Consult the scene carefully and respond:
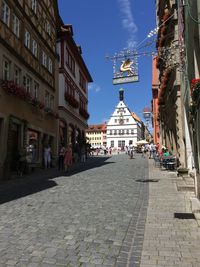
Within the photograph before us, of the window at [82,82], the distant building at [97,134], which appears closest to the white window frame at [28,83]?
the window at [82,82]

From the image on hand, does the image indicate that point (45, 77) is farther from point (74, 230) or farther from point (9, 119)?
point (74, 230)

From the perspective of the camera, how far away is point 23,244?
5.98 m

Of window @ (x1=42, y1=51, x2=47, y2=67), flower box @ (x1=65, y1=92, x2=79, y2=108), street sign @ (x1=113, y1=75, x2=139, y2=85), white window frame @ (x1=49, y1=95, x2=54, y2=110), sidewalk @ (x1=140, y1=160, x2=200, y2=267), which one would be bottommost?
sidewalk @ (x1=140, y1=160, x2=200, y2=267)

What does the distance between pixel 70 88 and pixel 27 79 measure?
497 inches

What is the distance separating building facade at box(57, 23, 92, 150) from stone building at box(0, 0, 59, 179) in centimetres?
201

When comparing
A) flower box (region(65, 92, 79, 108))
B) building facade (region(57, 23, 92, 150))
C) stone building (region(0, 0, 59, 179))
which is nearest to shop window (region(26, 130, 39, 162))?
stone building (region(0, 0, 59, 179))

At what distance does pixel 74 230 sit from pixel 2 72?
12831 millimetres

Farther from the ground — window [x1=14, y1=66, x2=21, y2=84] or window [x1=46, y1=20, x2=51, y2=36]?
window [x1=46, y1=20, x2=51, y2=36]

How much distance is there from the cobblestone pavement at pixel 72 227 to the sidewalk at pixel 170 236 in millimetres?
192

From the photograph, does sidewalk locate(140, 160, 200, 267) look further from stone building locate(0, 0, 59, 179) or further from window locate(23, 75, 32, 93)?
window locate(23, 75, 32, 93)

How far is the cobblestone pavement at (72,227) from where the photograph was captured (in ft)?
17.5

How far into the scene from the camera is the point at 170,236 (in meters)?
6.57

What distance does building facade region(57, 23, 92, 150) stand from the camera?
31203mm

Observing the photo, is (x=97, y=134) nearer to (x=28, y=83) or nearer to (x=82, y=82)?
(x=82, y=82)
